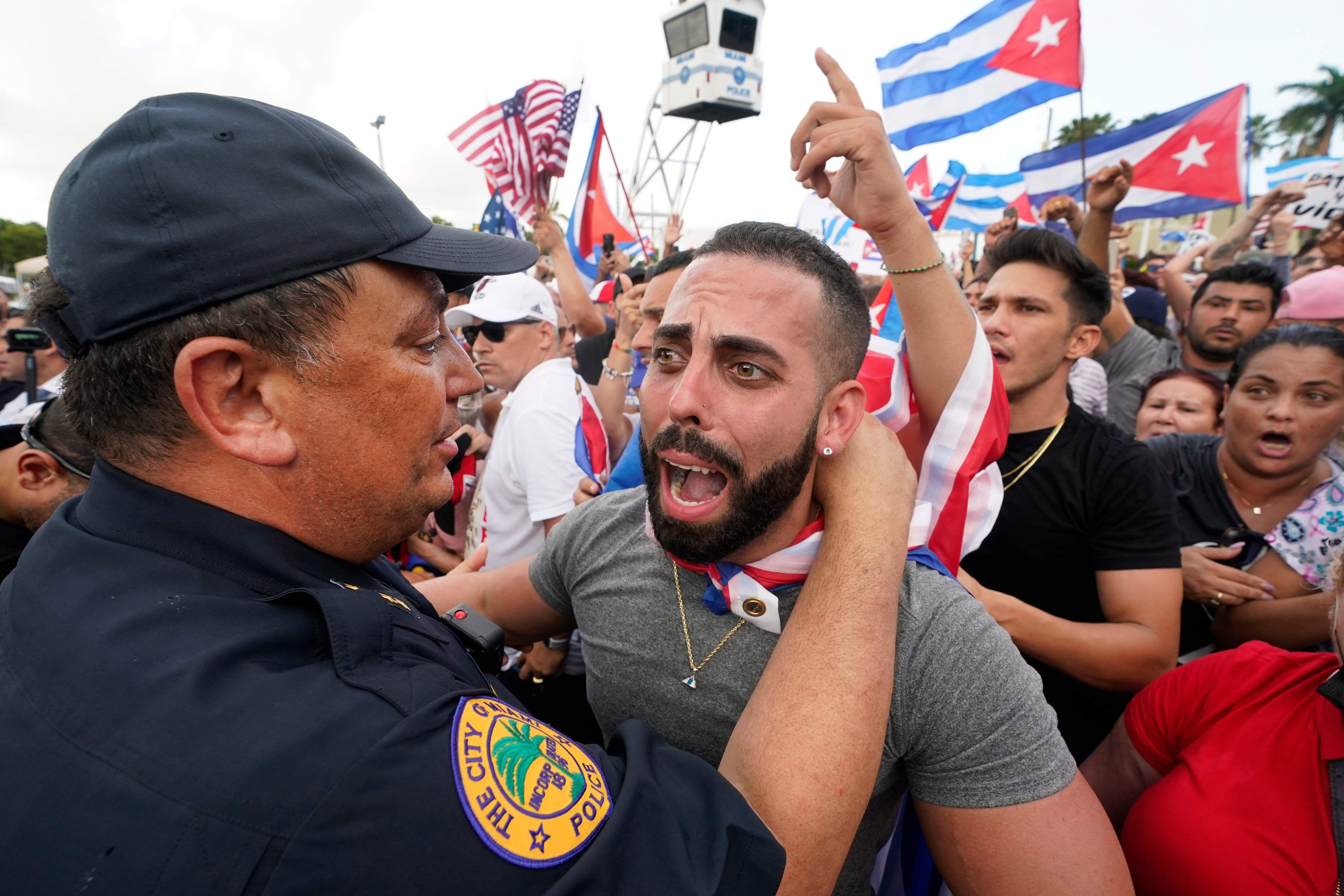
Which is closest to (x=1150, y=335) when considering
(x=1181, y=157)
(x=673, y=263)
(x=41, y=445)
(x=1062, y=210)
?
(x=1062, y=210)

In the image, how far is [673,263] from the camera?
3.79m

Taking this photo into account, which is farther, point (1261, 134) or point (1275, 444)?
point (1261, 134)

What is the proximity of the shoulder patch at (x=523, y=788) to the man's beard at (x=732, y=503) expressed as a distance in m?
0.73

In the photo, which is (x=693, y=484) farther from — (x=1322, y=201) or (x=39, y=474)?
(x=1322, y=201)

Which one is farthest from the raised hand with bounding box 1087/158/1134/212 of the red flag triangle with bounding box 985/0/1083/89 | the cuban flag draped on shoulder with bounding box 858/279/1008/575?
the cuban flag draped on shoulder with bounding box 858/279/1008/575

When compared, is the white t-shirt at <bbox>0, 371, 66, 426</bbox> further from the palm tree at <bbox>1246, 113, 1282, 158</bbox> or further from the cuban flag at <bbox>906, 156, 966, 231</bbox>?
the palm tree at <bbox>1246, 113, 1282, 158</bbox>

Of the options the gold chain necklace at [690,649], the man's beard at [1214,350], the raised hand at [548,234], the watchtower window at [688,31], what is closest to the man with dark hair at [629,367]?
the gold chain necklace at [690,649]

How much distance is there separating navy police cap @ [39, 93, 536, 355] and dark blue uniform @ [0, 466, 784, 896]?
30 cm

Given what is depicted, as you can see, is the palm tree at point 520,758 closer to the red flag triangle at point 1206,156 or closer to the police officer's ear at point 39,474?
the police officer's ear at point 39,474

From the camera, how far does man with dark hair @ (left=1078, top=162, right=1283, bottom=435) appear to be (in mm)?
4633

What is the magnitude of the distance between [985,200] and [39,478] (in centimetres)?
1109

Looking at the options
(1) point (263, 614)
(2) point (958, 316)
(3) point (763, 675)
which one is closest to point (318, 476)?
(1) point (263, 614)

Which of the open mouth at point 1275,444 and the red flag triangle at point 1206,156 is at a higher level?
the red flag triangle at point 1206,156

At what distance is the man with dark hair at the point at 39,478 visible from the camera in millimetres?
2217
